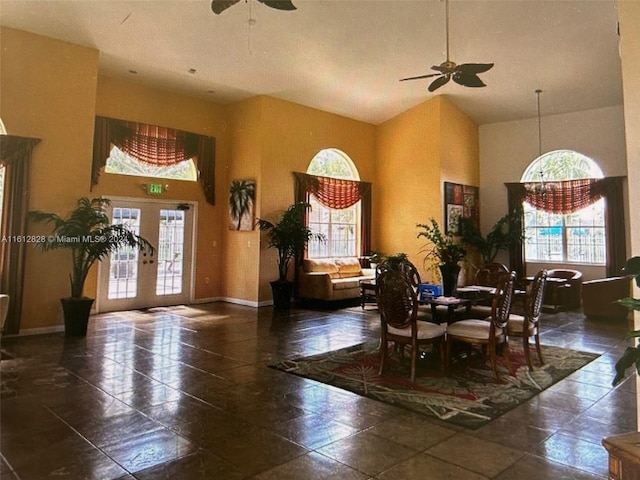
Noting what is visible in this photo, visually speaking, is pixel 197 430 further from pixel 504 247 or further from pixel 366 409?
pixel 504 247

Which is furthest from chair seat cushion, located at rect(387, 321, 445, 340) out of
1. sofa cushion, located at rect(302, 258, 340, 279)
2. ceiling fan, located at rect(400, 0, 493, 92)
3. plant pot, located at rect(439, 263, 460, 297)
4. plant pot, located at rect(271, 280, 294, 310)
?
sofa cushion, located at rect(302, 258, 340, 279)

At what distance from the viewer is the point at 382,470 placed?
2.42 m

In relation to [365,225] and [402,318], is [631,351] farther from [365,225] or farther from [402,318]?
[365,225]

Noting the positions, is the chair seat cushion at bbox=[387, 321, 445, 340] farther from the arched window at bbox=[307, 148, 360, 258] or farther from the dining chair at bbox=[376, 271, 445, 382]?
the arched window at bbox=[307, 148, 360, 258]

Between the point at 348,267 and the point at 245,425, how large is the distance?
647cm

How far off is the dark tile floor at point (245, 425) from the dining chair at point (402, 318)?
31.7 inches

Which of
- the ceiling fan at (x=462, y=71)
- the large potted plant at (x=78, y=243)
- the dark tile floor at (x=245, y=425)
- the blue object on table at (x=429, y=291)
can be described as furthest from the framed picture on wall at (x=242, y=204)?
the blue object on table at (x=429, y=291)

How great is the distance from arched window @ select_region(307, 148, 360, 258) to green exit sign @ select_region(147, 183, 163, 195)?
2963 millimetres

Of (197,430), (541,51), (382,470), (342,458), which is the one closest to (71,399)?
(197,430)

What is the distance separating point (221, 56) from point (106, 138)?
2.39 metres

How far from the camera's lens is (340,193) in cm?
974

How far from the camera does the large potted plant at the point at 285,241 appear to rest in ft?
26.6

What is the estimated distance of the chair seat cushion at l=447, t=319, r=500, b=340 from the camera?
4047 millimetres

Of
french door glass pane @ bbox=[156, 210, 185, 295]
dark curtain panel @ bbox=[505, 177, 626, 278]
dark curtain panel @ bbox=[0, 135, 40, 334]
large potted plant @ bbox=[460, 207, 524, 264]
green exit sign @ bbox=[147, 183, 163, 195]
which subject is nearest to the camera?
dark curtain panel @ bbox=[0, 135, 40, 334]
